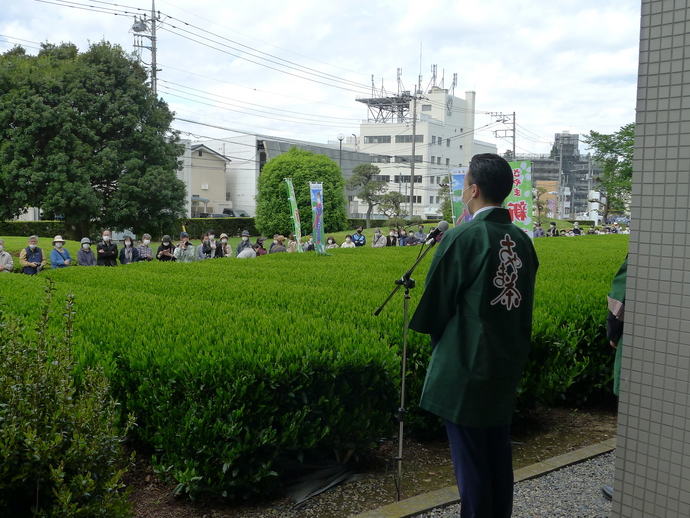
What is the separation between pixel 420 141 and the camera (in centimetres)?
7675

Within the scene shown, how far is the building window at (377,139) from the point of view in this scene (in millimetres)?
78250

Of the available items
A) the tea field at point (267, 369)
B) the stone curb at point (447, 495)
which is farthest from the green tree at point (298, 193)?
the stone curb at point (447, 495)

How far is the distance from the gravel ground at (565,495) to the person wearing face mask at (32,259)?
11393 millimetres

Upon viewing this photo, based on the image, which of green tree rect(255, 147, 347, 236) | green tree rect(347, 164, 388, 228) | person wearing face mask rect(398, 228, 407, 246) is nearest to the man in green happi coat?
person wearing face mask rect(398, 228, 407, 246)

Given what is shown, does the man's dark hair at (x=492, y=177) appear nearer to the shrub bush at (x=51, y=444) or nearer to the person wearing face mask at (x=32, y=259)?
the shrub bush at (x=51, y=444)

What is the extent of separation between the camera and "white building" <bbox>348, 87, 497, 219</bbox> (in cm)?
7650

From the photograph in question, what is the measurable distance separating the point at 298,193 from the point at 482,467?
1393 inches

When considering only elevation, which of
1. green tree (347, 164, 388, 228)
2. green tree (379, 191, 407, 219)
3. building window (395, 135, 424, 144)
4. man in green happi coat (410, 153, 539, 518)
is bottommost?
man in green happi coat (410, 153, 539, 518)

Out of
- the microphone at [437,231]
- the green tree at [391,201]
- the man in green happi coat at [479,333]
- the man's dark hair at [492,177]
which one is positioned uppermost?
the green tree at [391,201]

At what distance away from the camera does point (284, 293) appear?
23.2 ft

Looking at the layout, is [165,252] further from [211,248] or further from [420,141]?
[420,141]

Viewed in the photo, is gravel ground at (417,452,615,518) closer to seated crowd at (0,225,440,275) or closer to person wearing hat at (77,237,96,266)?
seated crowd at (0,225,440,275)

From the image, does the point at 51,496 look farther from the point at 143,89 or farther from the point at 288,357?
the point at 143,89

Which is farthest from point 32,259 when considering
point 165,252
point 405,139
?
point 405,139
